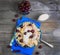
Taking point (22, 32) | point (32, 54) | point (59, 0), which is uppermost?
point (59, 0)

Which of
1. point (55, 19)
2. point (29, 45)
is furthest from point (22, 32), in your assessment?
point (55, 19)

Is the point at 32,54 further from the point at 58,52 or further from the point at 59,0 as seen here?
the point at 59,0

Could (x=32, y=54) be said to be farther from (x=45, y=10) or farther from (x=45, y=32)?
(x=45, y=10)

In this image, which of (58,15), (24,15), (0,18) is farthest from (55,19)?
(0,18)

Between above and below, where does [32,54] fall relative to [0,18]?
below

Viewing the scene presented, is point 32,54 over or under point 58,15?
under

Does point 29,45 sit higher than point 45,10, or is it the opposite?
point 45,10

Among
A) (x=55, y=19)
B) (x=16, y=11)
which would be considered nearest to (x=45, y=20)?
(x=55, y=19)

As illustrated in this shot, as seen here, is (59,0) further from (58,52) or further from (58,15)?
(58,52)
